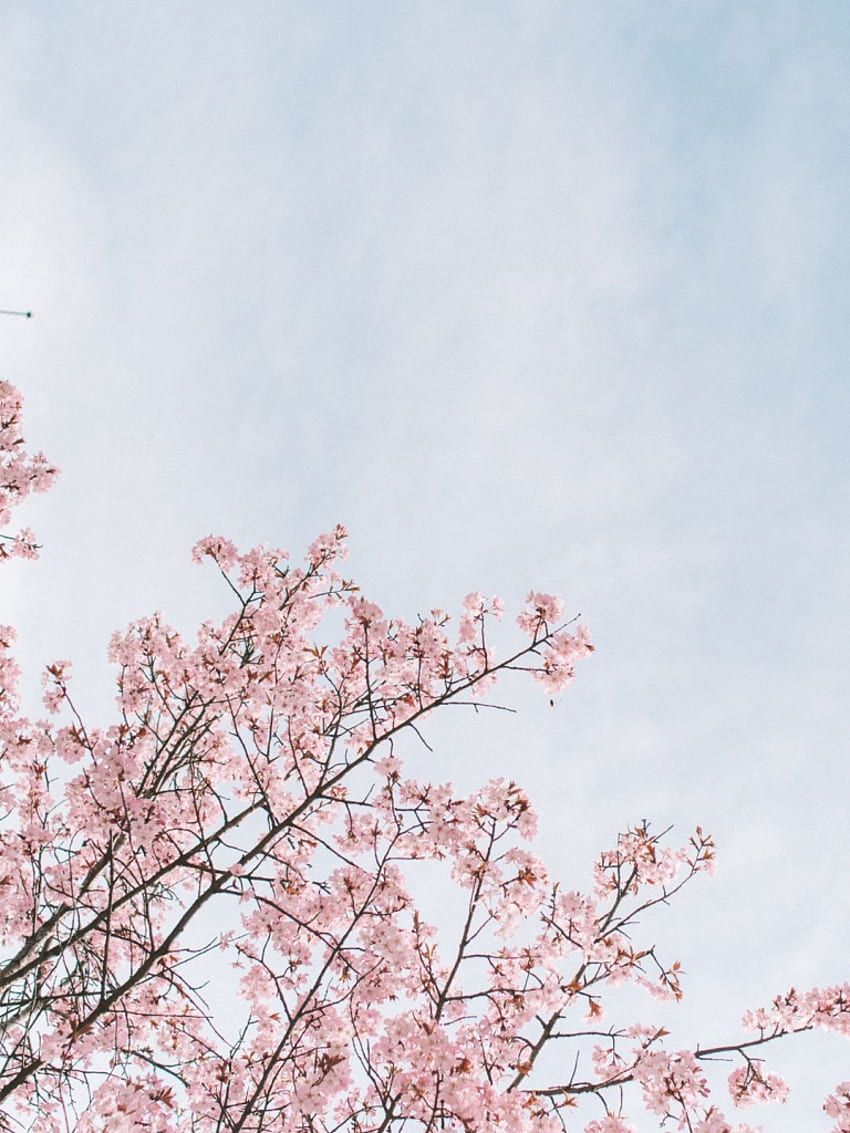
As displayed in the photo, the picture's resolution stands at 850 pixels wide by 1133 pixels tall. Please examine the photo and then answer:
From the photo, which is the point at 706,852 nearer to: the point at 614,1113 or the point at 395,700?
the point at 614,1113

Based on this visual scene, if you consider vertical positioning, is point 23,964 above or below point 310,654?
below

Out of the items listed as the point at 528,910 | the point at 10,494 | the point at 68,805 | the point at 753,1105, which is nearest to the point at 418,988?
the point at 528,910

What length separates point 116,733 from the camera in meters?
6.12

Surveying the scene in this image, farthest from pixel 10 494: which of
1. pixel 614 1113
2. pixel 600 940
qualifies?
pixel 614 1113

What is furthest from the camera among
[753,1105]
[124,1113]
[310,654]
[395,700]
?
[310,654]

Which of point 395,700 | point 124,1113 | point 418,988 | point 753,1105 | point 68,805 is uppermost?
point 395,700

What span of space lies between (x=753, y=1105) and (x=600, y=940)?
1.62m

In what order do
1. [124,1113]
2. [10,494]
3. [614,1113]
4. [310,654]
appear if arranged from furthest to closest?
[10,494] < [310,654] < [614,1113] < [124,1113]

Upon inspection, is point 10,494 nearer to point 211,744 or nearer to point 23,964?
point 211,744

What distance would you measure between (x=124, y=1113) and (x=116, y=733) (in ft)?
8.04

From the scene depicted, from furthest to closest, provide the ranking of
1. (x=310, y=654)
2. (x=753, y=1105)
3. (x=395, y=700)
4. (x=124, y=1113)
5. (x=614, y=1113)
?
(x=310, y=654) < (x=395, y=700) < (x=753, y=1105) < (x=614, y=1113) < (x=124, y=1113)

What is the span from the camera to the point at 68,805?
692 centimetres

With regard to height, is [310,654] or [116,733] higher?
[310,654]

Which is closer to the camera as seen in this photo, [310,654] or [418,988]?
[418,988]
